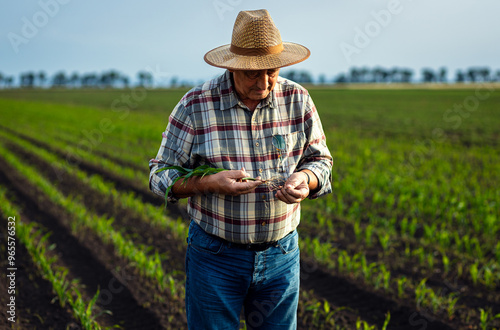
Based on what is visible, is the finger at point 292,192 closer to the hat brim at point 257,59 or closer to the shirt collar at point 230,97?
the shirt collar at point 230,97

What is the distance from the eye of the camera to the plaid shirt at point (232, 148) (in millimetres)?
1774

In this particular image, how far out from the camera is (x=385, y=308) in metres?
3.85

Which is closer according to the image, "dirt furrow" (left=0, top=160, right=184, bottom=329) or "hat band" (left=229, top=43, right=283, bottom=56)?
"hat band" (left=229, top=43, right=283, bottom=56)

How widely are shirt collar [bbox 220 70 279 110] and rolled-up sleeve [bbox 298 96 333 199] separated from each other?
18cm

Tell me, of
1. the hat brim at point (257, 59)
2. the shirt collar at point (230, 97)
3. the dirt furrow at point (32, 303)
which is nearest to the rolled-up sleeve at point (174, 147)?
the shirt collar at point (230, 97)

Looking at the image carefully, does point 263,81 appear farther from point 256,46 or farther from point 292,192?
point 292,192

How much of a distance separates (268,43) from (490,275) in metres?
3.82

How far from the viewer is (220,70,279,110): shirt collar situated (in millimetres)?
1779

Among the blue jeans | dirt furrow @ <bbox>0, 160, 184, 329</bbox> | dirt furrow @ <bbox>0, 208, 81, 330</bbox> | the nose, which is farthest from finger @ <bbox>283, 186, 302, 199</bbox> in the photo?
dirt furrow @ <bbox>0, 208, 81, 330</bbox>

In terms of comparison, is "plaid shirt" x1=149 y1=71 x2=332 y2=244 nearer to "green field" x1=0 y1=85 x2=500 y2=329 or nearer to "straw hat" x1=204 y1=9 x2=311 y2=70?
"straw hat" x1=204 y1=9 x2=311 y2=70

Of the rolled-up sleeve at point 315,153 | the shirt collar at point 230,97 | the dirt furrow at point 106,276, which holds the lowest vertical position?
the dirt furrow at point 106,276

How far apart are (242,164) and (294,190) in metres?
0.27

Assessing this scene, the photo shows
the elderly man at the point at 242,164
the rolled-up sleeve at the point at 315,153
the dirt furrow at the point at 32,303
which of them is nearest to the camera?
the elderly man at the point at 242,164

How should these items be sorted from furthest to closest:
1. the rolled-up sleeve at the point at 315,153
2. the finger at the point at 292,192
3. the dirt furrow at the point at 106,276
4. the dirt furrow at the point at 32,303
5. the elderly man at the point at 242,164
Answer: the dirt furrow at the point at 106,276 → the dirt furrow at the point at 32,303 → the rolled-up sleeve at the point at 315,153 → the elderly man at the point at 242,164 → the finger at the point at 292,192
